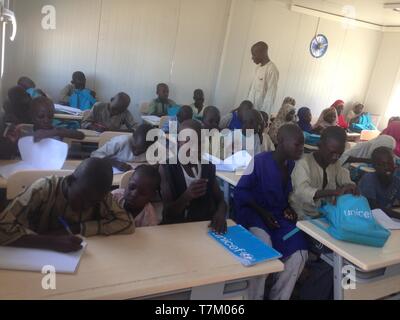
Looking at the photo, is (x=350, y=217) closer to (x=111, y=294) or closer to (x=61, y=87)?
(x=111, y=294)

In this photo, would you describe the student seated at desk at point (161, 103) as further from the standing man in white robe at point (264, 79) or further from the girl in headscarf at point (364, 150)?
the girl in headscarf at point (364, 150)

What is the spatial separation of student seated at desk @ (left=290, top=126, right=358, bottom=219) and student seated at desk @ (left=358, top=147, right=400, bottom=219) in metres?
0.42

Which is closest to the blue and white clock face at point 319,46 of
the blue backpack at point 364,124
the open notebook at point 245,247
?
the blue backpack at point 364,124

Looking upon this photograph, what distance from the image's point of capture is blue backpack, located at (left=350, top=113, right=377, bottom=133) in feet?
27.9

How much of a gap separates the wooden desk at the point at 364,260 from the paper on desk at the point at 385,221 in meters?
0.05

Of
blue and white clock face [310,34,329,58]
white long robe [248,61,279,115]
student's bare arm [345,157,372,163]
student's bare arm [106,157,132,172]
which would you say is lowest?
student's bare arm [106,157,132,172]

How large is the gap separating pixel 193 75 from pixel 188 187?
4.97m

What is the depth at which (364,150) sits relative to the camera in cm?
421

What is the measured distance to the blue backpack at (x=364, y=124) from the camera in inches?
335

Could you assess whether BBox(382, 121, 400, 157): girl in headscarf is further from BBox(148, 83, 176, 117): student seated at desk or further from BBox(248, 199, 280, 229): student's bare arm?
BBox(148, 83, 176, 117): student seated at desk

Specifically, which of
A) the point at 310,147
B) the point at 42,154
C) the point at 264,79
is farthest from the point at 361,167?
the point at 42,154

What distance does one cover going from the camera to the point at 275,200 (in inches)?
97.0

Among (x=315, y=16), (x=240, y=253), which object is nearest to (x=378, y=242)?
(x=240, y=253)

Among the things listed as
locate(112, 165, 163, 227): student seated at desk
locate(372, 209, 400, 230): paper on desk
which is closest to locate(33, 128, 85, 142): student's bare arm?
locate(112, 165, 163, 227): student seated at desk
